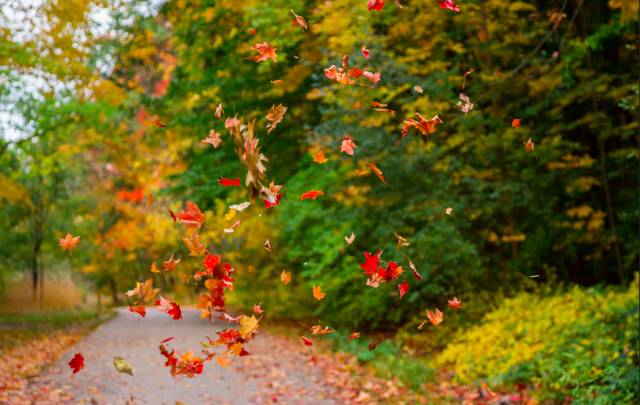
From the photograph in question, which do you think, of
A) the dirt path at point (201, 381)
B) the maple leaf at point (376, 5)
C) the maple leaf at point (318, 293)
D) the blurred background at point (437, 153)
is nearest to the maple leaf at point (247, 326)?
the maple leaf at point (318, 293)

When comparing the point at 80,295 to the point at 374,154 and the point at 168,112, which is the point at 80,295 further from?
the point at 374,154

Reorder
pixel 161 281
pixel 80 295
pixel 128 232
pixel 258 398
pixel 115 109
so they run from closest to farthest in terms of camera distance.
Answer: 1. pixel 258 398
2. pixel 115 109
3. pixel 128 232
4. pixel 80 295
5. pixel 161 281

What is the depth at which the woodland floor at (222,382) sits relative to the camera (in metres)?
7.45

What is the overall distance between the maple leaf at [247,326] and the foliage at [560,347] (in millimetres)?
3606

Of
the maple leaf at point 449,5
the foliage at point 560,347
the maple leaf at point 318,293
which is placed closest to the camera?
the maple leaf at point 449,5

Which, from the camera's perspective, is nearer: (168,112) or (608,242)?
(608,242)

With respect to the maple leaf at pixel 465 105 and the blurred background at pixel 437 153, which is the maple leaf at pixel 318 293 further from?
the blurred background at pixel 437 153

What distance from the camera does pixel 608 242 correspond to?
10.8 meters

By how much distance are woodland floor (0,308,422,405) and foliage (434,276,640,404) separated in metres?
1.36

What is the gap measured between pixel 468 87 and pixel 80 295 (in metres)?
24.2

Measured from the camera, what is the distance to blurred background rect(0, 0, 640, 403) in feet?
29.8

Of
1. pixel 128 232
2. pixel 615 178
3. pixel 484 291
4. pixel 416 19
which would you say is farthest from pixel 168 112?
pixel 128 232

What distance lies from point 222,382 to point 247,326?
5136 mm

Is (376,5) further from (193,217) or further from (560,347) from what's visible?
(560,347)
